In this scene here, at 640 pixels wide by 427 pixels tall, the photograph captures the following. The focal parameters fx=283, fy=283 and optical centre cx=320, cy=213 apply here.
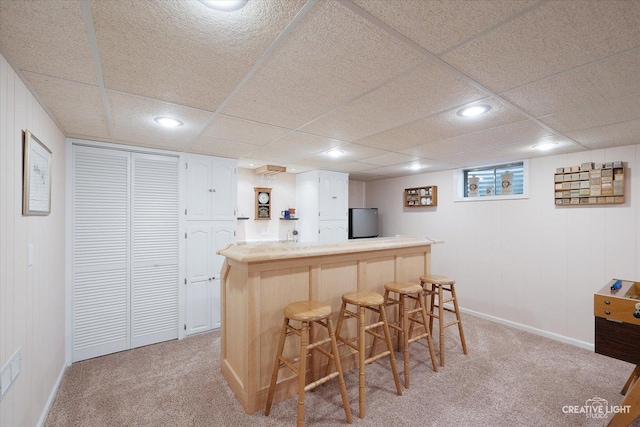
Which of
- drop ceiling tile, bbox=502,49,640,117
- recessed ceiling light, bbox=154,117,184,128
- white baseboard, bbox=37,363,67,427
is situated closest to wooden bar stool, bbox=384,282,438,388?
drop ceiling tile, bbox=502,49,640,117

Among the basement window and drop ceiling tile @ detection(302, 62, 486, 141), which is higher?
drop ceiling tile @ detection(302, 62, 486, 141)

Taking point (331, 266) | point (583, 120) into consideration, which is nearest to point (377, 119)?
point (331, 266)

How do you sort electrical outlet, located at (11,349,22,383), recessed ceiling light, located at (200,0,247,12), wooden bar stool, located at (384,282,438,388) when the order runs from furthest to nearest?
wooden bar stool, located at (384,282,438,388), electrical outlet, located at (11,349,22,383), recessed ceiling light, located at (200,0,247,12)

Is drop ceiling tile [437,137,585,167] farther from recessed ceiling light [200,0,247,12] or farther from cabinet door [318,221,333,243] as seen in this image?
recessed ceiling light [200,0,247,12]

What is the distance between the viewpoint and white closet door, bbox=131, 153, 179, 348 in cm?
317

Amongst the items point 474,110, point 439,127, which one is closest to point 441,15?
point 474,110

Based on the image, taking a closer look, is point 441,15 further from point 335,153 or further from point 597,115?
point 335,153

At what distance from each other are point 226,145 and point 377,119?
5.55 feet

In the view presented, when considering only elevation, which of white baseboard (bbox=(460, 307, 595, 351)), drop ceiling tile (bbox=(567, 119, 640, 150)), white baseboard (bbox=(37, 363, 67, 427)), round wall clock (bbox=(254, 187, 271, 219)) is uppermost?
drop ceiling tile (bbox=(567, 119, 640, 150))

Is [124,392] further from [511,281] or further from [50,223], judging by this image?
[511,281]

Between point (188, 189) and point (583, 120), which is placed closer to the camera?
point (583, 120)

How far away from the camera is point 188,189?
3459mm

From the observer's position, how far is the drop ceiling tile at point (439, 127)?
2.11 meters

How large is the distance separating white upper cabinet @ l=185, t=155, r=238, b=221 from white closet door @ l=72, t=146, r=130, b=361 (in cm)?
66
